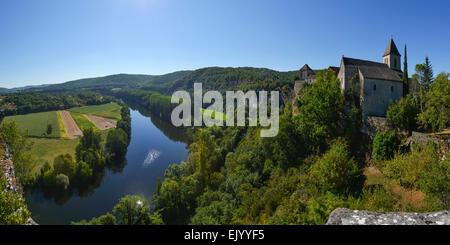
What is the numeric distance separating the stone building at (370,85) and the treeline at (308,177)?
4.34 ft

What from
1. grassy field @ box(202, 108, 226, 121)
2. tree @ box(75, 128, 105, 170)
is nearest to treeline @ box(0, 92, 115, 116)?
tree @ box(75, 128, 105, 170)

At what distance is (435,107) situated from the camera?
17.3 metres

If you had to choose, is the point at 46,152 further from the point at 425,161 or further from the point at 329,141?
the point at 425,161

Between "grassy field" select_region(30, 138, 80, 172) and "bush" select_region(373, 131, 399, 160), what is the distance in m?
48.2

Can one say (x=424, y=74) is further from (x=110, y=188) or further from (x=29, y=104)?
(x=29, y=104)

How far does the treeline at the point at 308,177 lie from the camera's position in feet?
36.0

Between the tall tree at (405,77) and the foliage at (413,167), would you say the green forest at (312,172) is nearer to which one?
the foliage at (413,167)

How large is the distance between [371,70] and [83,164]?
137ft

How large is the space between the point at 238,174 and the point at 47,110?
95130 millimetres

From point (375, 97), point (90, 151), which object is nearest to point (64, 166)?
point (90, 151)

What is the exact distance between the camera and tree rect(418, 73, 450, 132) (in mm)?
16141

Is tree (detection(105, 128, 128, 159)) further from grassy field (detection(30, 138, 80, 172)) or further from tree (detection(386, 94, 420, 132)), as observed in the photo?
tree (detection(386, 94, 420, 132))

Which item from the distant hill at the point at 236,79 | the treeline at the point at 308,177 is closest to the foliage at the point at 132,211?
the treeline at the point at 308,177

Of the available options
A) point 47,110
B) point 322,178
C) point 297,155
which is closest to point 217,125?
point 297,155
